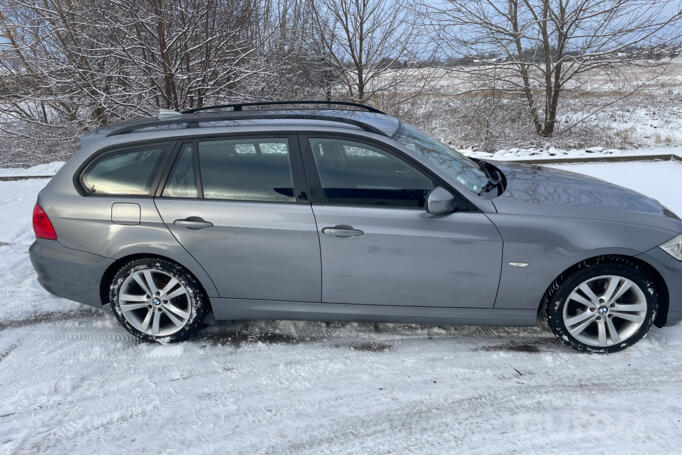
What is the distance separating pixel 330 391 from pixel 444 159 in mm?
1834

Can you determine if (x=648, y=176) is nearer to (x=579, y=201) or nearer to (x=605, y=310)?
(x=579, y=201)

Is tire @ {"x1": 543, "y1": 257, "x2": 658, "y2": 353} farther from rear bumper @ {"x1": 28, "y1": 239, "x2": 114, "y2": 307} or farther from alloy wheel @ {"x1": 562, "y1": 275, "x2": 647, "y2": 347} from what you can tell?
rear bumper @ {"x1": 28, "y1": 239, "x2": 114, "y2": 307}

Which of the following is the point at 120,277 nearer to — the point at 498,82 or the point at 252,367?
the point at 252,367

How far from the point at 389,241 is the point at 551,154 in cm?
898

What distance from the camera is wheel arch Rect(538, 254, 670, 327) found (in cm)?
311

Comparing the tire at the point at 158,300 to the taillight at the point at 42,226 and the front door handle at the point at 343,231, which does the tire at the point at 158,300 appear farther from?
the front door handle at the point at 343,231

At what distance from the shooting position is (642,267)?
10.3 feet

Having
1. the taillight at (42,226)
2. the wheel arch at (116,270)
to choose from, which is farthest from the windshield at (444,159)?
the taillight at (42,226)

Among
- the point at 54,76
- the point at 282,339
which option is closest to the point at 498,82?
the point at 54,76

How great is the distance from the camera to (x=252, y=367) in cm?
323

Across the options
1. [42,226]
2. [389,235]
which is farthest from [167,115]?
[389,235]

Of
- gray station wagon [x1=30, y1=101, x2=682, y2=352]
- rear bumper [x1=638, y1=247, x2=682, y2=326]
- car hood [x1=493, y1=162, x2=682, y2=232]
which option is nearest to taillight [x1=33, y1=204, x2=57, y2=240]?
gray station wagon [x1=30, y1=101, x2=682, y2=352]

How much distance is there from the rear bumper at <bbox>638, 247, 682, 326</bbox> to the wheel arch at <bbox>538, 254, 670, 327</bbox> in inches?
0.9

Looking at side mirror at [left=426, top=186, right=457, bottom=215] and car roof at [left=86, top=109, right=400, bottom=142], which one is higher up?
car roof at [left=86, top=109, right=400, bottom=142]
